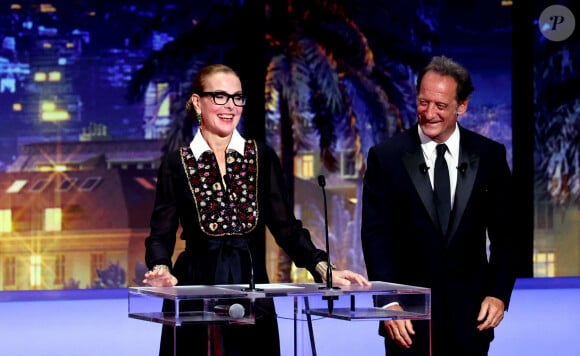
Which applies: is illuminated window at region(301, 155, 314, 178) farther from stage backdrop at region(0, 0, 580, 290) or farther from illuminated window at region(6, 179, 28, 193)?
illuminated window at region(6, 179, 28, 193)

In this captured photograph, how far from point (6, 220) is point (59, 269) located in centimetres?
72

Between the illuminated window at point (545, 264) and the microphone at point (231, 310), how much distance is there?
10.7m

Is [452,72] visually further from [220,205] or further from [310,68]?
[310,68]

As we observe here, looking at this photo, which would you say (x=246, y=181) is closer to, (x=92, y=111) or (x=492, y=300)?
(x=492, y=300)

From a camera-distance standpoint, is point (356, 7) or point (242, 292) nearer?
point (242, 292)

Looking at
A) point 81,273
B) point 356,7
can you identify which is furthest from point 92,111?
point 356,7

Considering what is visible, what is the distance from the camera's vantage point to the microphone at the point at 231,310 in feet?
12.1

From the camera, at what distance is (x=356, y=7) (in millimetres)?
13398

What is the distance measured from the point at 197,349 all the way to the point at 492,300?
990mm

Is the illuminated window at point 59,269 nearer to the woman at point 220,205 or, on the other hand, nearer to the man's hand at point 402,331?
the woman at point 220,205

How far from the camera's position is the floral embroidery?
14.9 ft

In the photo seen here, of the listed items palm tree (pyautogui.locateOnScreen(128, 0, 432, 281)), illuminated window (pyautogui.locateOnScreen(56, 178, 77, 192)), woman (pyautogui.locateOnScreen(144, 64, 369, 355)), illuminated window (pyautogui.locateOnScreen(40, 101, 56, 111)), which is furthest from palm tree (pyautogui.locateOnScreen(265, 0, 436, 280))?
woman (pyautogui.locateOnScreen(144, 64, 369, 355))

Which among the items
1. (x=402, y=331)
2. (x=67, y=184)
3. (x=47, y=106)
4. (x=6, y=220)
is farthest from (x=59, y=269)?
(x=402, y=331)

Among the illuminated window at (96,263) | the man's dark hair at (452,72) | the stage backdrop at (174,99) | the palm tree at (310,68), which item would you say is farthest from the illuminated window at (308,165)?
the man's dark hair at (452,72)
